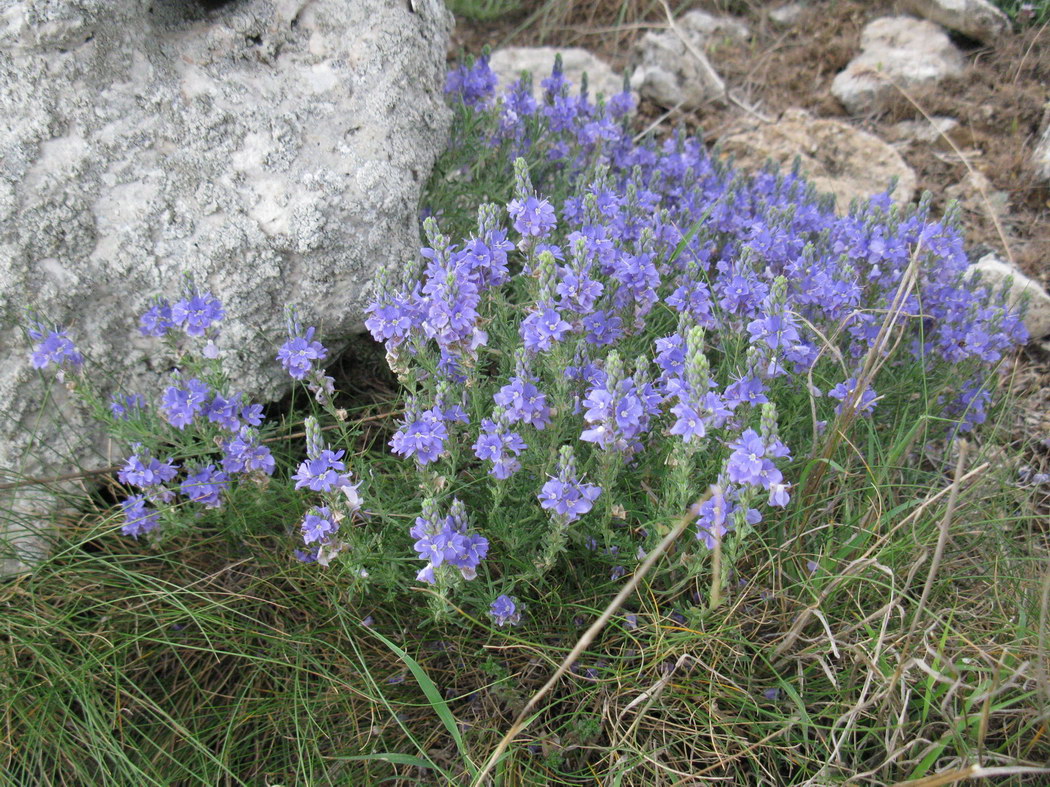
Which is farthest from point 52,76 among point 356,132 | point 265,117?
point 356,132

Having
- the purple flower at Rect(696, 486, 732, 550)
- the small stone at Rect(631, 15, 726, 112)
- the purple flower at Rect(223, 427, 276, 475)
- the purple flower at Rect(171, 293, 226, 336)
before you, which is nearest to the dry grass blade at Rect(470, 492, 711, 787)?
the purple flower at Rect(696, 486, 732, 550)

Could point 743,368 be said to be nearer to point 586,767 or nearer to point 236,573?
point 586,767

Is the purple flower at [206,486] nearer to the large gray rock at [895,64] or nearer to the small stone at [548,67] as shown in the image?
the small stone at [548,67]

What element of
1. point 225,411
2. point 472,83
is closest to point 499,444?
point 225,411

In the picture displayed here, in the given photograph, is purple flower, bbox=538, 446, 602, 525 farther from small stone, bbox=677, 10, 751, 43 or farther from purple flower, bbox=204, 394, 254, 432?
small stone, bbox=677, 10, 751, 43

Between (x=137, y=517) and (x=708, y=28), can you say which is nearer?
(x=137, y=517)

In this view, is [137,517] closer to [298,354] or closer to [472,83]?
[298,354]
